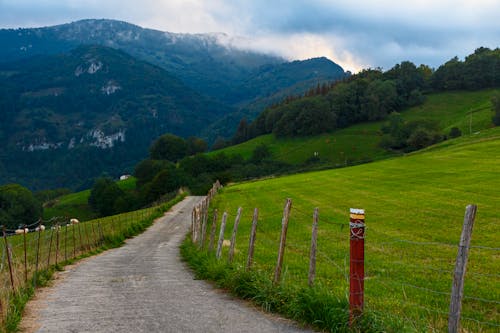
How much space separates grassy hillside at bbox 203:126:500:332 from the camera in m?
11.2

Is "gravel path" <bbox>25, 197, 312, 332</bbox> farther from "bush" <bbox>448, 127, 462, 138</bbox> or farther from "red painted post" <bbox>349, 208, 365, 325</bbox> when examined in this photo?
"bush" <bbox>448, 127, 462, 138</bbox>

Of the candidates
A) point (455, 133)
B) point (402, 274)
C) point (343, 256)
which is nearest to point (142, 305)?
point (402, 274)

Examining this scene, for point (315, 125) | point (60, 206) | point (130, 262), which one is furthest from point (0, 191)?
point (130, 262)

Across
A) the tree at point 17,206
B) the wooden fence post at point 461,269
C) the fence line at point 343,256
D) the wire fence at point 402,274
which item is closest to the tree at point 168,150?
the tree at point 17,206

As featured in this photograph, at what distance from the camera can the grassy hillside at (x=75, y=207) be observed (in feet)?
491

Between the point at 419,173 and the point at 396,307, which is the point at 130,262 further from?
the point at 419,173

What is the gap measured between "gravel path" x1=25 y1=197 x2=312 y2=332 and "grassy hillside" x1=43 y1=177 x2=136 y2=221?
130 meters

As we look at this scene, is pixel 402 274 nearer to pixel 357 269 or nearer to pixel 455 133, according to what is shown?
pixel 357 269

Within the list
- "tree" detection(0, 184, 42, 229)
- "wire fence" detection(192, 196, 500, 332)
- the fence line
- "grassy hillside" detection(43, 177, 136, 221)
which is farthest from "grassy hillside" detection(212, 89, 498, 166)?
"wire fence" detection(192, 196, 500, 332)

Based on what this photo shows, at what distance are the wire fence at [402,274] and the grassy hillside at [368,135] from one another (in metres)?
114

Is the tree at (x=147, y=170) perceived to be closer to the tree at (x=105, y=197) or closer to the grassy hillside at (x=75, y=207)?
the grassy hillside at (x=75, y=207)

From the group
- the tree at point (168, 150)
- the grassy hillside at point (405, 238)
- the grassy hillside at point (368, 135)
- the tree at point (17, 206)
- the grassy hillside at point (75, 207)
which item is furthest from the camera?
the tree at point (168, 150)

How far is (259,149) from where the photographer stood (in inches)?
6437

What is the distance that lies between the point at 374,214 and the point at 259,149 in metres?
132
